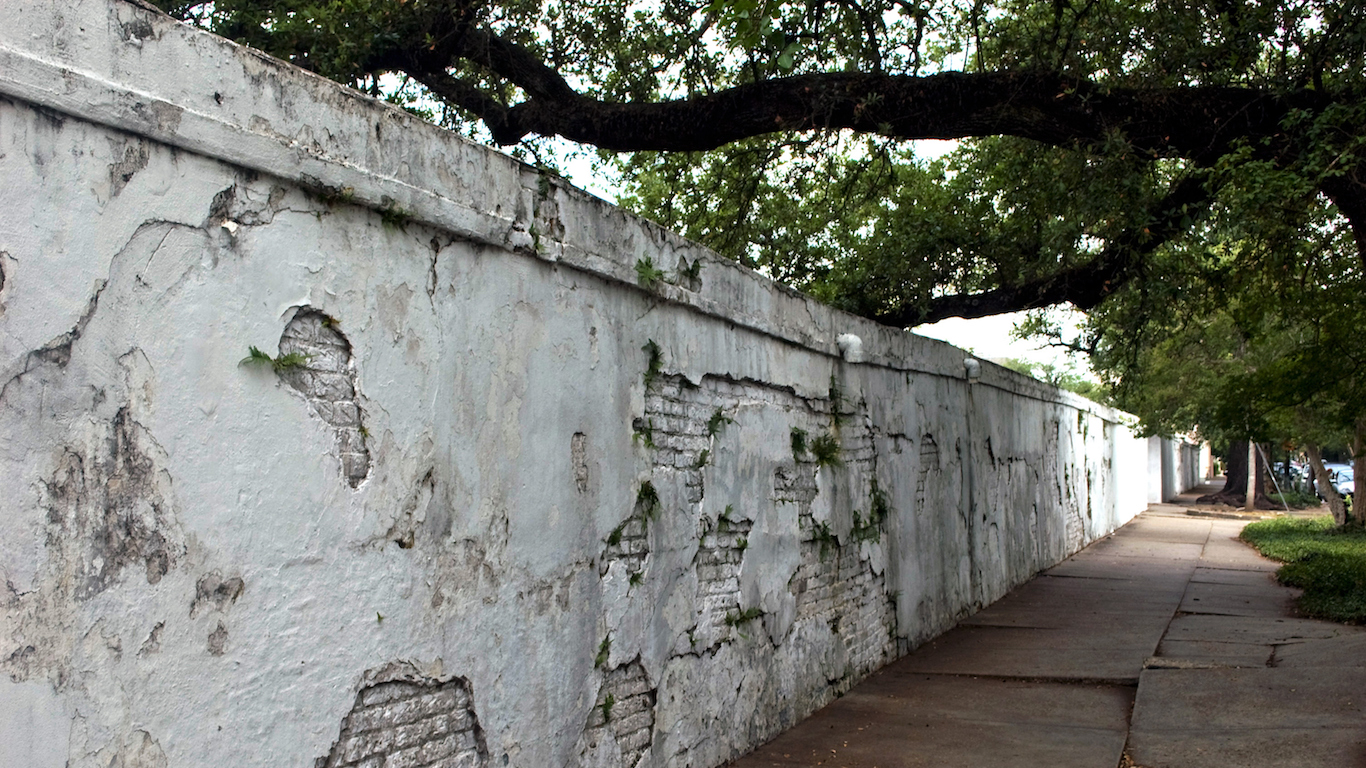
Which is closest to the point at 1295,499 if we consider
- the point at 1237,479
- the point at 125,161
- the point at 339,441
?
the point at 1237,479

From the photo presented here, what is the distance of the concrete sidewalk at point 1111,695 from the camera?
16.9 ft

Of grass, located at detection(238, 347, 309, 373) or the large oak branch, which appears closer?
grass, located at detection(238, 347, 309, 373)

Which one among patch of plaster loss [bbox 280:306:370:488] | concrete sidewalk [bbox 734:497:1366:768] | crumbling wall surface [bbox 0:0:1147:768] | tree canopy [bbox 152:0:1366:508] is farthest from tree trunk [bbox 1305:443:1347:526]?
patch of plaster loss [bbox 280:306:370:488]

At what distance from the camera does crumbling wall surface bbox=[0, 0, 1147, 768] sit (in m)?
2.37

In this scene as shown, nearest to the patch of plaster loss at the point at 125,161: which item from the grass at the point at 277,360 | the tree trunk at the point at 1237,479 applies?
the grass at the point at 277,360

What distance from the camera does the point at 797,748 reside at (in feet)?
17.5

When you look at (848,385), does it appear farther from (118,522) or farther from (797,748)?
(118,522)

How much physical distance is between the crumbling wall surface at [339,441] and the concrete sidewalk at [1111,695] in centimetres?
85

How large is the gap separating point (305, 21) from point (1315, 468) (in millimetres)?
19858

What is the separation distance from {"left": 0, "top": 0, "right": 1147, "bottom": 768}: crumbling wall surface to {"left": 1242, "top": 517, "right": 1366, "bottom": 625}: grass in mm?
6200

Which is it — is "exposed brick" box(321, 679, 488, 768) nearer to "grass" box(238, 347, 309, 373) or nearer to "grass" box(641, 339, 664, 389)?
"grass" box(238, 347, 309, 373)

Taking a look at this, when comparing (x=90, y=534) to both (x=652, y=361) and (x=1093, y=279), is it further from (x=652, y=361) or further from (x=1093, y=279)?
(x=1093, y=279)

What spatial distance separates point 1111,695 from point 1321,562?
23.3 ft

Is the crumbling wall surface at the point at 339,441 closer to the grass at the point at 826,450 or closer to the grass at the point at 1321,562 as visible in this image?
the grass at the point at 826,450
